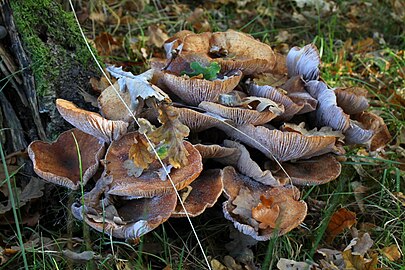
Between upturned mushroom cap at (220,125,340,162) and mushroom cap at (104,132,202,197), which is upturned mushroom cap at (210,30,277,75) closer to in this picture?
upturned mushroom cap at (220,125,340,162)

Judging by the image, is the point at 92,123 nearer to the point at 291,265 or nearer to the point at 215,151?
the point at 215,151

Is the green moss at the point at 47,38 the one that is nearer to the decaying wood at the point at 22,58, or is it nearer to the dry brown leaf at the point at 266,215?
the decaying wood at the point at 22,58

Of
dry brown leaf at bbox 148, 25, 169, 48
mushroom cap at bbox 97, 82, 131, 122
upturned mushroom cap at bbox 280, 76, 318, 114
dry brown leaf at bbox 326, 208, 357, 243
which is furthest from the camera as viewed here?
dry brown leaf at bbox 148, 25, 169, 48

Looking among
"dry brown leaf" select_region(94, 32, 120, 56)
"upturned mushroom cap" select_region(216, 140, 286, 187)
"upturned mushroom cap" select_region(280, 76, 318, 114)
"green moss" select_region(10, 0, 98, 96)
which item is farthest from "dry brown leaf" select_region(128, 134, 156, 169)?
"dry brown leaf" select_region(94, 32, 120, 56)

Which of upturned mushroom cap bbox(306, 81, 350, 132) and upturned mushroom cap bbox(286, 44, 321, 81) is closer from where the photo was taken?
upturned mushroom cap bbox(306, 81, 350, 132)

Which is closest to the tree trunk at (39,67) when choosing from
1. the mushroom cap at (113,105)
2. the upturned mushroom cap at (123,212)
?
the mushroom cap at (113,105)

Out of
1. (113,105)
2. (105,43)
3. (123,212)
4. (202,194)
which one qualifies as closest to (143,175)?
(123,212)

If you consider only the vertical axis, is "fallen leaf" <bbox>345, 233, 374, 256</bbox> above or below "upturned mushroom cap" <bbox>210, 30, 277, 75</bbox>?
below
